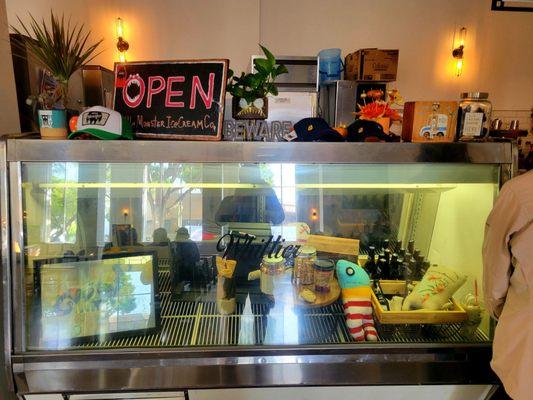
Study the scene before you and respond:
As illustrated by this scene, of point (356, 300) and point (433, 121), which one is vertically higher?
point (433, 121)

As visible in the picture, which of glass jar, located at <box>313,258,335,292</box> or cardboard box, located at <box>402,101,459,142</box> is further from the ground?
cardboard box, located at <box>402,101,459,142</box>

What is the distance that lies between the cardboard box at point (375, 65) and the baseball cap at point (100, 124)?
12.2ft

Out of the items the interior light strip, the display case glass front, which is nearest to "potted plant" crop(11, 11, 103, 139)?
the display case glass front

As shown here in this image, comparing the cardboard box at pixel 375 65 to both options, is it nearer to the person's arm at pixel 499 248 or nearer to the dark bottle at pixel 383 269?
the dark bottle at pixel 383 269

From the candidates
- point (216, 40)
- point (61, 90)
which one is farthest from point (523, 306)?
point (216, 40)

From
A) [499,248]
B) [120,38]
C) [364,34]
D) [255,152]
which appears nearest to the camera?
[499,248]

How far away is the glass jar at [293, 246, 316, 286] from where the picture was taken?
1.51 metres

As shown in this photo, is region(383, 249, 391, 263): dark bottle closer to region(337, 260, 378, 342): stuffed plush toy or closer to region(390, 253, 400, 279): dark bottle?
region(390, 253, 400, 279): dark bottle

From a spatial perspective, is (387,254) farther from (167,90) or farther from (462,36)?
(462,36)

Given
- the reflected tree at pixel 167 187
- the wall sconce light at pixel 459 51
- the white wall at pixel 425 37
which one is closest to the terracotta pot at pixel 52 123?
the reflected tree at pixel 167 187

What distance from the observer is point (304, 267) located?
1507 mm

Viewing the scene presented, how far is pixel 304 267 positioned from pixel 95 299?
83cm

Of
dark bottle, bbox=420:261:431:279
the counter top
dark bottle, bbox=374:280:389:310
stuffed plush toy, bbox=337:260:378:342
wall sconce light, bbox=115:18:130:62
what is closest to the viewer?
the counter top

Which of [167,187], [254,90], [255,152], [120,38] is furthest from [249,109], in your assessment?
[120,38]
